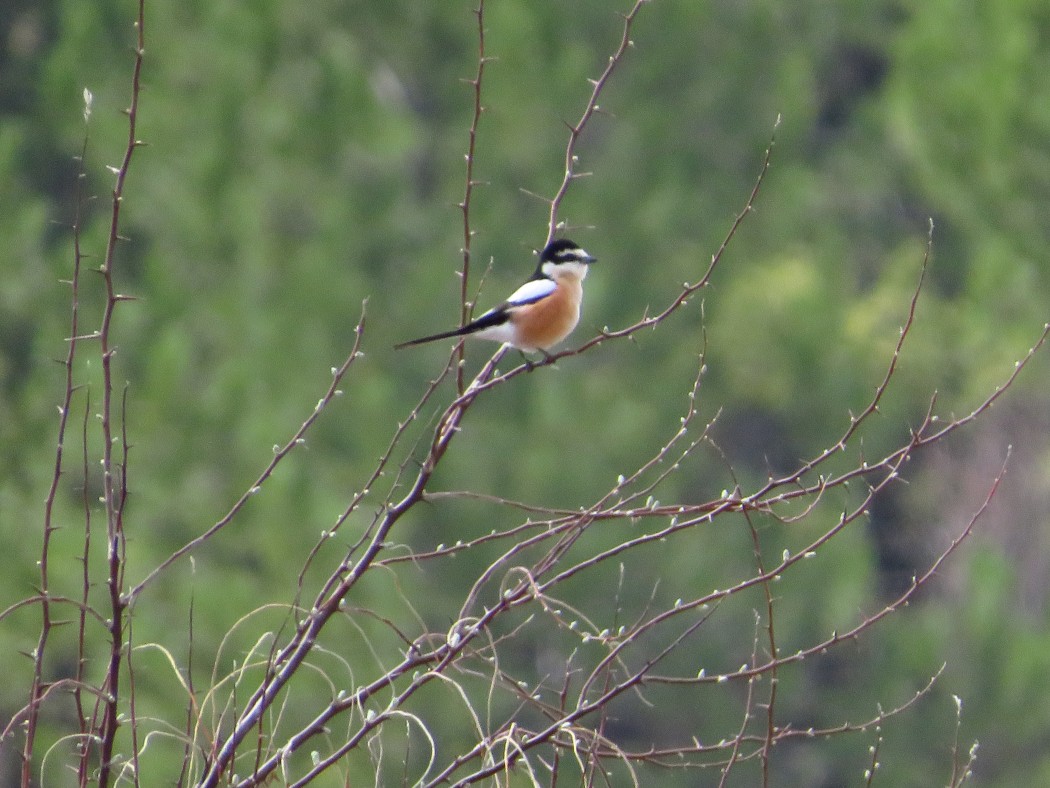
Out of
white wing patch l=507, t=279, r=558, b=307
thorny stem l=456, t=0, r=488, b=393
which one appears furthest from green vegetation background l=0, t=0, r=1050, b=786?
thorny stem l=456, t=0, r=488, b=393

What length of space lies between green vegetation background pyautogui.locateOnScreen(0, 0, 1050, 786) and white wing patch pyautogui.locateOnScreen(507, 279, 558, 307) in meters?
3.77

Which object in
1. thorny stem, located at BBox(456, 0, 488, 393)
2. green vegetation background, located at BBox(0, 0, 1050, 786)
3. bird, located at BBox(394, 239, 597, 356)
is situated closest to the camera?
thorny stem, located at BBox(456, 0, 488, 393)

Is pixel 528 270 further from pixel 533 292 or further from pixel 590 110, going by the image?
pixel 590 110

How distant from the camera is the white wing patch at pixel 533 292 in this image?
178 inches

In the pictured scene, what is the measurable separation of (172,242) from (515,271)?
311 cm

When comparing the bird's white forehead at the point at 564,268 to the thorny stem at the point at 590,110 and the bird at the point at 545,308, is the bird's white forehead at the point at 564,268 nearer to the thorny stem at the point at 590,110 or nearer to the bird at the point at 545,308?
the bird at the point at 545,308

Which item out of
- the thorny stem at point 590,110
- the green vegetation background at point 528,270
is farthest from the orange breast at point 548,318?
the green vegetation background at point 528,270

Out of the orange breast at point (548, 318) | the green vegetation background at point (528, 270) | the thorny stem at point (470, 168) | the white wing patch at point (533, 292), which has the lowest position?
the thorny stem at point (470, 168)

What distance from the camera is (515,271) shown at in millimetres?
12828

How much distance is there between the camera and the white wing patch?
4.53 m

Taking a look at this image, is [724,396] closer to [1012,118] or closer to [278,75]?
[1012,118]

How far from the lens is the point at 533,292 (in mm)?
4590

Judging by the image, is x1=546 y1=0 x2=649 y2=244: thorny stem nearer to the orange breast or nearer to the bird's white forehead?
the orange breast

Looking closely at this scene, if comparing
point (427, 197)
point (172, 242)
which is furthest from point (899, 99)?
point (172, 242)
